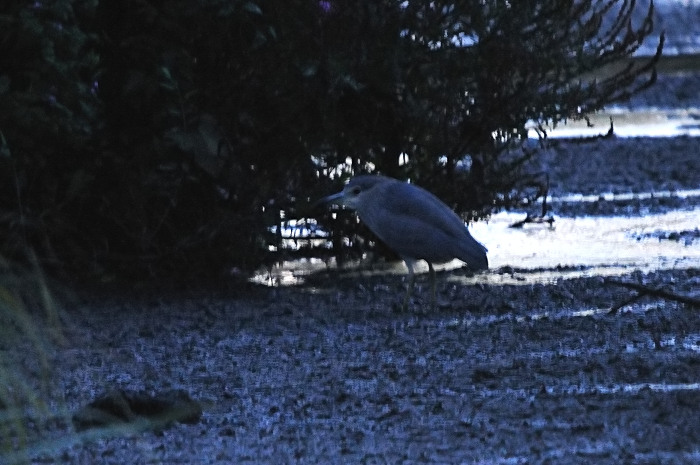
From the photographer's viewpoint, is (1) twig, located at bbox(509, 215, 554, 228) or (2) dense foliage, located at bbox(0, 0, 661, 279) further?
(1) twig, located at bbox(509, 215, 554, 228)

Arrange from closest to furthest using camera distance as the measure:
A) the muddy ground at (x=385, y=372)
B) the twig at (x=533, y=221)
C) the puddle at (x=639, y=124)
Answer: the muddy ground at (x=385, y=372) < the twig at (x=533, y=221) < the puddle at (x=639, y=124)

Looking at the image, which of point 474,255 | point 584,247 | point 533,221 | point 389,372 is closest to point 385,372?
point 389,372

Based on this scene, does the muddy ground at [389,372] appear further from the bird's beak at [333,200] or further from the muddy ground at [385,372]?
the bird's beak at [333,200]

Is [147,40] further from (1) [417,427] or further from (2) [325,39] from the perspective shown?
(1) [417,427]

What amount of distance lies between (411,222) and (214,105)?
1.11 metres

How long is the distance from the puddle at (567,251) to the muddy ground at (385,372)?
18 cm

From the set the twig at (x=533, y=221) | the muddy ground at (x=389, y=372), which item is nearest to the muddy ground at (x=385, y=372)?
the muddy ground at (x=389, y=372)

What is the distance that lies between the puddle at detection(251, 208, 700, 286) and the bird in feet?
2.74

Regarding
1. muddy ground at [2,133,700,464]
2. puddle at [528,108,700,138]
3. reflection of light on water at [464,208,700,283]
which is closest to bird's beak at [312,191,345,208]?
muddy ground at [2,133,700,464]

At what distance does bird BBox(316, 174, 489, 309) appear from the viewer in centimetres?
730

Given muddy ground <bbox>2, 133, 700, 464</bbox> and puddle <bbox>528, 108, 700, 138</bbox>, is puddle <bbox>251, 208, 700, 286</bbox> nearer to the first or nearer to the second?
muddy ground <bbox>2, 133, 700, 464</bbox>

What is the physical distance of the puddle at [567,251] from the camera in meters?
8.34

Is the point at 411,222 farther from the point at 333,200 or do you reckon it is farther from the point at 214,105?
the point at 214,105

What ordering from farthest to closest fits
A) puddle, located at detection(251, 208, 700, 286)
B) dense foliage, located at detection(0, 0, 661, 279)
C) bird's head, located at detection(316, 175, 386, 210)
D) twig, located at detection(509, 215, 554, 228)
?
twig, located at detection(509, 215, 554, 228) → puddle, located at detection(251, 208, 700, 286) → bird's head, located at detection(316, 175, 386, 210) → dense foliage, located at detection(0, 0, 661, 279)
